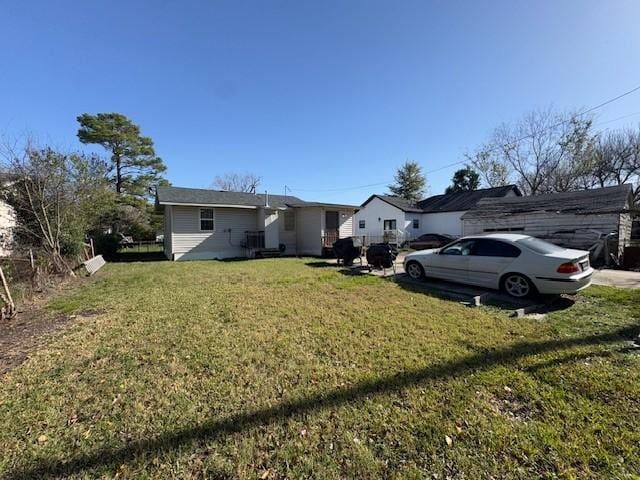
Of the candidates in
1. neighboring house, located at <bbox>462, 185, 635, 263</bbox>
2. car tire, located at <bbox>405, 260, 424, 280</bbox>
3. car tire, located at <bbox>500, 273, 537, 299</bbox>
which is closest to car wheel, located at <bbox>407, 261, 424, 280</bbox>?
car tire, located at <bbox>405, 260, 424, 280</bbox>

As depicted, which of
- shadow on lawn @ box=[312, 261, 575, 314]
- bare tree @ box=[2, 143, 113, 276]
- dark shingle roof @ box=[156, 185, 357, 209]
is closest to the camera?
shadow on lawn @ box=[312, 261, 575, 314]

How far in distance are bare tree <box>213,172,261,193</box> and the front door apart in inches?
1137

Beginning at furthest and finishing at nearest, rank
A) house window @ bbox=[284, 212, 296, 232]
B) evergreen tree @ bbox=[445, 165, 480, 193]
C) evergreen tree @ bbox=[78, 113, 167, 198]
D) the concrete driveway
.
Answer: evergreen tree @ bbox=[445, 165, 480, 193], evergreen tree @ bbox=[78, 113, 167, 198], house window @ bbox=[284, 212, 296, 232], the concrete driveway

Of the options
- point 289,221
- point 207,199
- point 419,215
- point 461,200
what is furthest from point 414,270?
point 461,200

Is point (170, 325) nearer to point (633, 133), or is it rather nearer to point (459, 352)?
point (459, 352)

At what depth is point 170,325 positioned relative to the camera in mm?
4867

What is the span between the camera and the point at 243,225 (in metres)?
16.1

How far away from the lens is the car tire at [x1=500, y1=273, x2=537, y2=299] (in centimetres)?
619

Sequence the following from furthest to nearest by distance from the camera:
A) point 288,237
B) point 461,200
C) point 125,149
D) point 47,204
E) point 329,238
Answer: point 461,200
point 125,149
point 288,237
point 329,238
point 47,204

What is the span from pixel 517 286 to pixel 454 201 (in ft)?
71.4

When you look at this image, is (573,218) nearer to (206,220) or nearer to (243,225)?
(243,225)

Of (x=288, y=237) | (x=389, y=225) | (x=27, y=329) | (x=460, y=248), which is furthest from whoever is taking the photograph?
(x=389, y=225)

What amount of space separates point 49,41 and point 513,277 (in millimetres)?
14701

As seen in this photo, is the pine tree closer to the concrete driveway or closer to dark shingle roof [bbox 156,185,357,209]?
dark shingle roof [bbox 156,185,357,209]
